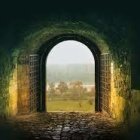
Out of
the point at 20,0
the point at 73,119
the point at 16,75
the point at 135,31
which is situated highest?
the point at 20,0

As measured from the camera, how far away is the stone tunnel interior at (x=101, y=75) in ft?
25.8

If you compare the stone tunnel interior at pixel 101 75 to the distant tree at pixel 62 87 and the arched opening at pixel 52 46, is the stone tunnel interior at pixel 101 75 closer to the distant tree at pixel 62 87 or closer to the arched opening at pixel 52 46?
the arched opening at pixel 52 46

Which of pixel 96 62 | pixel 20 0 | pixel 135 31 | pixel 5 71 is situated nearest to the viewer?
pixel 20 0

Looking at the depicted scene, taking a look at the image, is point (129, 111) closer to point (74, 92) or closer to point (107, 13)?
point (107, 13)

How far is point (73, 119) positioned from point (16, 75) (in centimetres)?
210

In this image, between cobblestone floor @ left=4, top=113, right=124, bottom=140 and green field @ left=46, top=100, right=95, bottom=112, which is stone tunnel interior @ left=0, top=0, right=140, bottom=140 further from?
green field @ left=46, top=100, right=95, bottom=112

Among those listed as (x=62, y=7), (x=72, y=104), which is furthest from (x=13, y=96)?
(x=72, y=104)

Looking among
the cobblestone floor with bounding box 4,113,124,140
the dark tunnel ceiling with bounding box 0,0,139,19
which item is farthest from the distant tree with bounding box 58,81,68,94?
the dark tunnel ceiling with bounding box 0,0,139,19

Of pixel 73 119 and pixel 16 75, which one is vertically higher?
pixel 16 75

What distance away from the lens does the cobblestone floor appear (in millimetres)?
8234

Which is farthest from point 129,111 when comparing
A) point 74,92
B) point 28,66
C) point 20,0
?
point 74,92

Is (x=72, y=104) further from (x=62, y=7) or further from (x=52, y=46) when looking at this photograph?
(x=62, y=7)

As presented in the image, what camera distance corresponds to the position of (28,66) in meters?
11.7

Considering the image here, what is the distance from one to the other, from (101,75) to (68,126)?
3.80 meters
